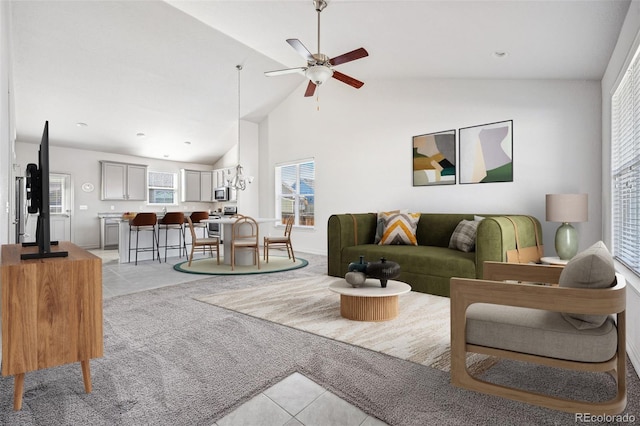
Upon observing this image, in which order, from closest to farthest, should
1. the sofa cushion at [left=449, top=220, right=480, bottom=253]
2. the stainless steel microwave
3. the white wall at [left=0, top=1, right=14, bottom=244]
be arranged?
the white wall at [left=0, top=1, right=14, bottom=244] → the sofa cushion at [left=449, top=220, right=480, bottom=253] → the stainless steel microwave

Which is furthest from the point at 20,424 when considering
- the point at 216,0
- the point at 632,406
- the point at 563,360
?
the point at 216,0

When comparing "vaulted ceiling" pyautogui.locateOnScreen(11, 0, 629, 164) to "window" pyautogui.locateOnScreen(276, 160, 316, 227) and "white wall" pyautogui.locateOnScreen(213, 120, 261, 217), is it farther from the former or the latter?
"window" pyautogui.locateOnScreen(276, 160, 316, 227)

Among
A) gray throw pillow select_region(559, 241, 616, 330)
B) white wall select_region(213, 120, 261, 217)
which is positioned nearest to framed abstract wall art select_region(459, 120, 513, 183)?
gray throw pillow select_region(559, 241, 616, 330)

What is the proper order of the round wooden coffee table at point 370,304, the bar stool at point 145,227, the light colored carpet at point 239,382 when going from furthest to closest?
1. the bar stool at point 145,227
2. the round wooden coffee table at point 370,304
3. the light colored carpet at point 239,382

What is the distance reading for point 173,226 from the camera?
22.2 feet

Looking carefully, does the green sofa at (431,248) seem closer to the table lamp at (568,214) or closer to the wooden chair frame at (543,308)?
the table lamp at (568,214)

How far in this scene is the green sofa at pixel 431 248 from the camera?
11.0 ft

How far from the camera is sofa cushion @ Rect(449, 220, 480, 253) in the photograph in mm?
3885

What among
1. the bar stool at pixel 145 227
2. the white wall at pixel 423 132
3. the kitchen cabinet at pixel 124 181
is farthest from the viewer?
the kitchen cabinet at pixel 124 181

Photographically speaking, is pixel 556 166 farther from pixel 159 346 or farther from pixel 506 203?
pixel 159 346

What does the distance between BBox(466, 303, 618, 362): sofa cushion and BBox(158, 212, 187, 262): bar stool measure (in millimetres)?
5764

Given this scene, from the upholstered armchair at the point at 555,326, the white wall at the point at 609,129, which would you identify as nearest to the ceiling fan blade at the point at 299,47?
the white wall at the point at 609,129

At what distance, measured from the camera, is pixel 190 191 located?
9750 mm

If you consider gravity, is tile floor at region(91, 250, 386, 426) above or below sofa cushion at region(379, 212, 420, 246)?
below
